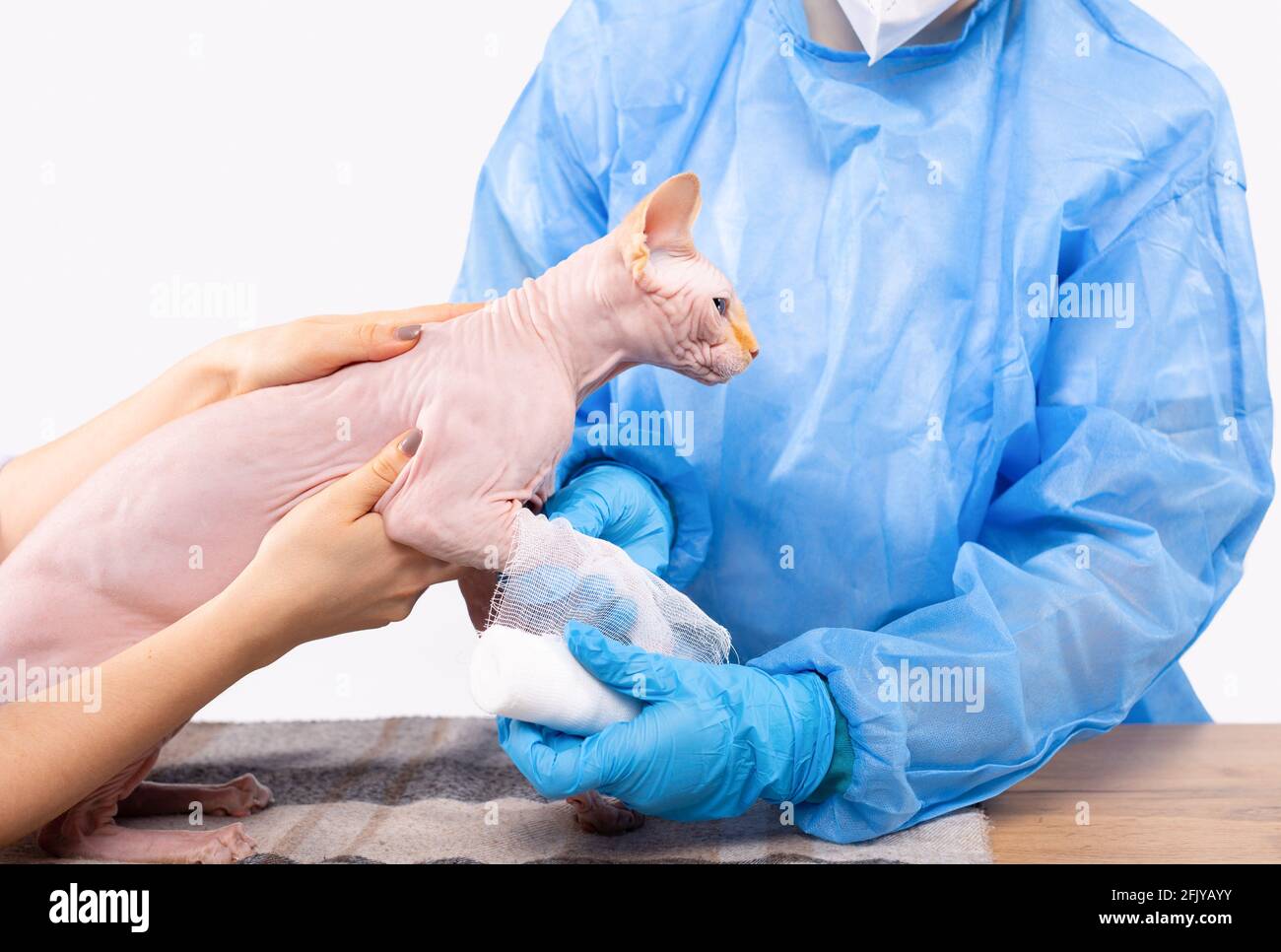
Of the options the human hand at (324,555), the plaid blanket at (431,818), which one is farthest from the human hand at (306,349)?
the plaid blanket at (431,818)

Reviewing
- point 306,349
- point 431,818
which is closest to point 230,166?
point 306,349

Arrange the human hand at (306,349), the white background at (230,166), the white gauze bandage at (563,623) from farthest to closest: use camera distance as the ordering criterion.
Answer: the white background at (230,166) → the human hand at (306,349) → the white gauze bandage at (563,623)

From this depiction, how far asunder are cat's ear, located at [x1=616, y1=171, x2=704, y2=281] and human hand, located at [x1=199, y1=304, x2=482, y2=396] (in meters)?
Result: 0.23

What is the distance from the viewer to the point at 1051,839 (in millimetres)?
1249

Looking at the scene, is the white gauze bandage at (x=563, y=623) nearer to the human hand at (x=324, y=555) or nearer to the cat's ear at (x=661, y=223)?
the human hand at (x=324, y=555)

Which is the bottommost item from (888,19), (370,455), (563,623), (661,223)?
(563,623)

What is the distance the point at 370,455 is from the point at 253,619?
7.7 inches

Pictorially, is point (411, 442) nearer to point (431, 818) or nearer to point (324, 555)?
point (324, 555)

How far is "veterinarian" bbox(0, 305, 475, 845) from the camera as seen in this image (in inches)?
46.1

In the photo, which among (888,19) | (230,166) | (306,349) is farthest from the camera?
(230,166)

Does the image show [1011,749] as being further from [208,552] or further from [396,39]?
[396,39]

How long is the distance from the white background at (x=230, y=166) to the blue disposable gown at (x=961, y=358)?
21.5 inches

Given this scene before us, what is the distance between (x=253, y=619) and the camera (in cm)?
120

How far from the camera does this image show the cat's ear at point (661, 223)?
47.6 inches
